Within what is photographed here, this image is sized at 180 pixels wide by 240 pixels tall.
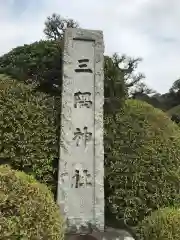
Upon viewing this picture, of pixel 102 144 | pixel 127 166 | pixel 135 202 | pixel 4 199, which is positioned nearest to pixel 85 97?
pixel 102 144

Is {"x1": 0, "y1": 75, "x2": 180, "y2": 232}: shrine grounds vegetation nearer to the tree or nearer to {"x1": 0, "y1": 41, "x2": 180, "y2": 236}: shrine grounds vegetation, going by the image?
{"x1": 0, "y1": 41, "x2": 180, "y2": 236}: shrine grounds vegetation

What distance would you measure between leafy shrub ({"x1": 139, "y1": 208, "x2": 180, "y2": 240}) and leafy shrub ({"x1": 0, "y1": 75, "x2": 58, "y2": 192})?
4.82 ft

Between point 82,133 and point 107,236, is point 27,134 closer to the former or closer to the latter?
point 82,133

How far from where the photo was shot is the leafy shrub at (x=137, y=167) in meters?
6.05

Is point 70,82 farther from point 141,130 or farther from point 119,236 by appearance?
point 119,236

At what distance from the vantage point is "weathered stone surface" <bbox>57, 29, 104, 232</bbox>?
5.65 m

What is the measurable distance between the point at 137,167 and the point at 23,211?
2833 millimetres

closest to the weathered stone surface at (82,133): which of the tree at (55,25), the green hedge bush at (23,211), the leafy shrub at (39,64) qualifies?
the leafy shrub at (39,64)

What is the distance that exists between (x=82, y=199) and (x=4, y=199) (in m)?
2.17

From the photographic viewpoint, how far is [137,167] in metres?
6.23

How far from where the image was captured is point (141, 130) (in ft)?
21.5

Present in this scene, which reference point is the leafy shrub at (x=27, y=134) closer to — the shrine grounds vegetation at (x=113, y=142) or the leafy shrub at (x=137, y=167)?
the shrine grounds vegetation at (x=113, y=142)

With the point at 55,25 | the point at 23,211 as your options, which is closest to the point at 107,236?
the point at 23,211

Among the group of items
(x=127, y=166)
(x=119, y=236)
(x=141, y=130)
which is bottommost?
(x=119, y=236)
